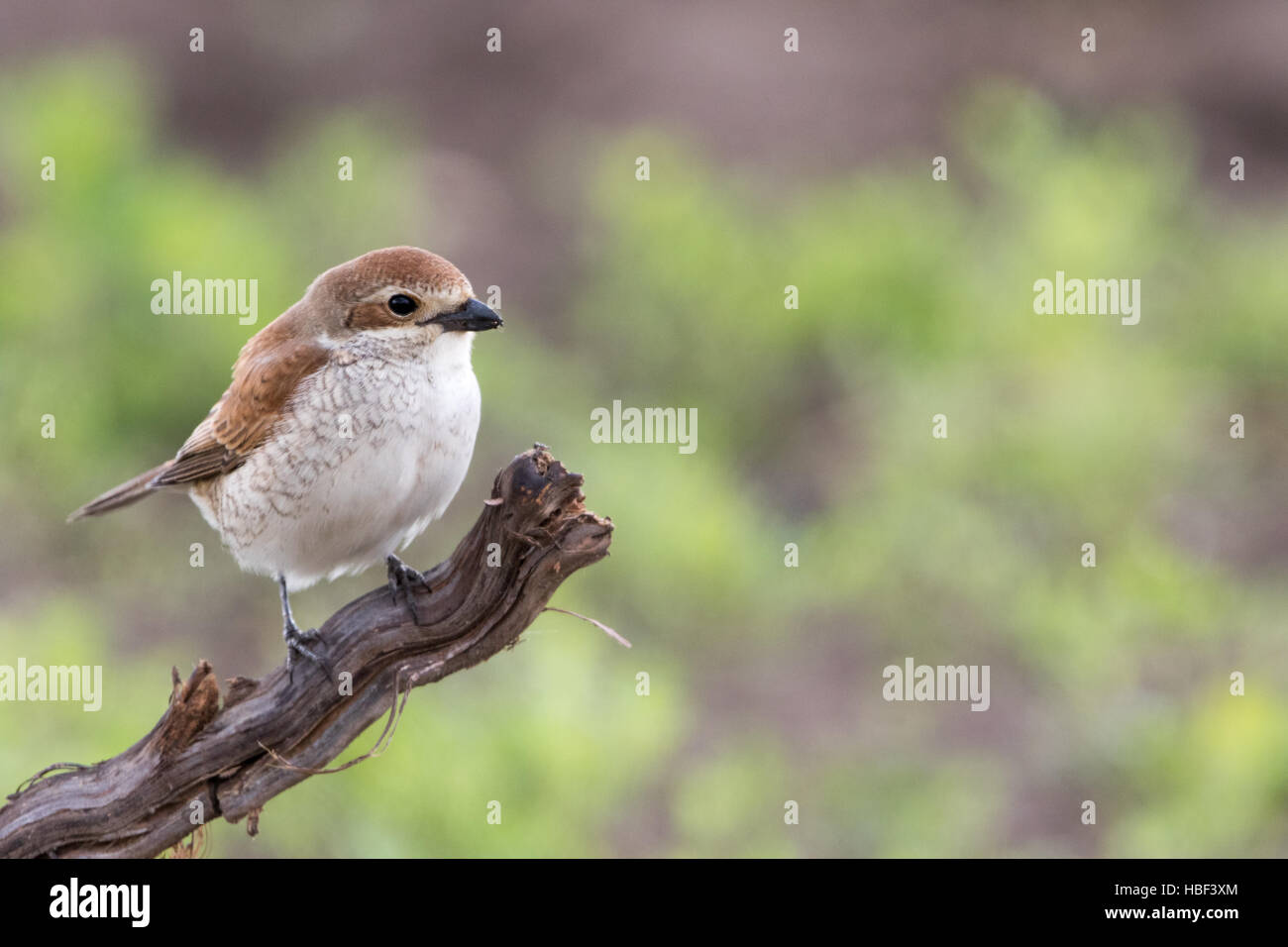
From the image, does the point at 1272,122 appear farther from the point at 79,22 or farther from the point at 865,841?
the point at 79,22

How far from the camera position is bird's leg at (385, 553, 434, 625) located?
4.64 meters

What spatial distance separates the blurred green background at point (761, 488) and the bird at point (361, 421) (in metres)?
2.14

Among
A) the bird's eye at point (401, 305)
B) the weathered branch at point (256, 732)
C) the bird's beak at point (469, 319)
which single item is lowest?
the weathered branch at point (256, 732)

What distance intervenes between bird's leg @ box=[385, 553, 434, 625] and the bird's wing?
76cm

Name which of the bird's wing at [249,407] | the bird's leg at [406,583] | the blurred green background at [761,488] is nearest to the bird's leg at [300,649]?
the bird's leg at [406,583]

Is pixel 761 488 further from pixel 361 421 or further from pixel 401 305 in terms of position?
pixel 361 421

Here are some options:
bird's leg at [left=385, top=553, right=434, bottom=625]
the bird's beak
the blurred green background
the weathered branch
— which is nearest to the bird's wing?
the bird's beak

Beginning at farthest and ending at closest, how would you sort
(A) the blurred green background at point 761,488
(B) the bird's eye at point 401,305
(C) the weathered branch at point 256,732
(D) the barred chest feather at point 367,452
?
(A) the blurred green background at point 761,488
(B) the bird's eye at point 401,305
(D) the barred chest feather at point 367,452
(C) the weathered branch at point 256,732

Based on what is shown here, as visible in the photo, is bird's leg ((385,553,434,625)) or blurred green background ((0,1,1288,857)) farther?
blurred green background ((0,1,1288,857))

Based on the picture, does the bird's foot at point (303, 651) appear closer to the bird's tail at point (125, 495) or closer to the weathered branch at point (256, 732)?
the weathered branch at point (256, 732)

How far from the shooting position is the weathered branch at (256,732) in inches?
181

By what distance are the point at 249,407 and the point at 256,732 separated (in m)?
1.25

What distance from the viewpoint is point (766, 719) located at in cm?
867

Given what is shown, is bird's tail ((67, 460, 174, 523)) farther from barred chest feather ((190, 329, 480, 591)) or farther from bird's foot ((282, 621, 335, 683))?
bird's foot ((282, 621, 335, 683))
